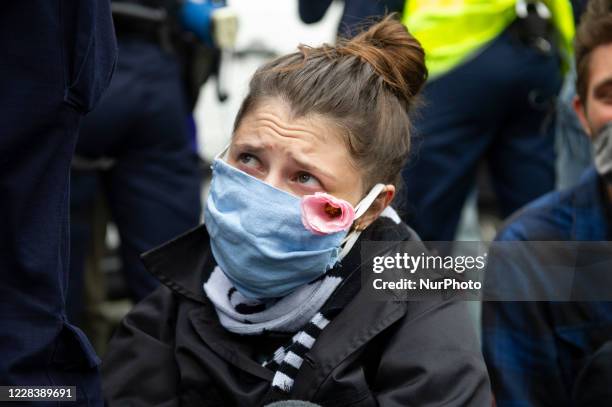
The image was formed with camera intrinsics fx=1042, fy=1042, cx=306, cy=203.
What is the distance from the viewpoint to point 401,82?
2186mm

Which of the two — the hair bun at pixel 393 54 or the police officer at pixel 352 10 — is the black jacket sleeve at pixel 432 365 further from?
the police officer at pixel 352 10

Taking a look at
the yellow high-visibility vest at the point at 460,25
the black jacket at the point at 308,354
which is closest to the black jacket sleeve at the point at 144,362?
the black jacket at the point at 308,354

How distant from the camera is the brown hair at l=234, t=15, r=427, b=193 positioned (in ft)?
6.84

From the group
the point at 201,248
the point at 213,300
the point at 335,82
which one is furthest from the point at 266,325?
the point at 335,82

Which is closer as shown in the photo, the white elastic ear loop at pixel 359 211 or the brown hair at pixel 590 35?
the white elastic ear loop at pixel 359 211

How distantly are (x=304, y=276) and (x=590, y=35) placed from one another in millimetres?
1043

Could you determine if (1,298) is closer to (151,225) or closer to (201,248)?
(201,248)

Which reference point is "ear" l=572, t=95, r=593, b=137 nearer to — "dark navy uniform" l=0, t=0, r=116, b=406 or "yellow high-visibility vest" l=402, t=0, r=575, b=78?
"yellow high-visibility vest" l=402, t=0, r=575, b=78

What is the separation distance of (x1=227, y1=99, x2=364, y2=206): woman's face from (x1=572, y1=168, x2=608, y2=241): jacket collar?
0.65 metres

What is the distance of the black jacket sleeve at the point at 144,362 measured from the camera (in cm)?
213

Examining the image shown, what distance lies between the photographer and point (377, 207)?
2.15 metres

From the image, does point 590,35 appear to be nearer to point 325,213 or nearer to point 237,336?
point 325,213

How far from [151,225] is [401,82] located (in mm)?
1574

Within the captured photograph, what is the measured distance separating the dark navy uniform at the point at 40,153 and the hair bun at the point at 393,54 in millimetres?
658
